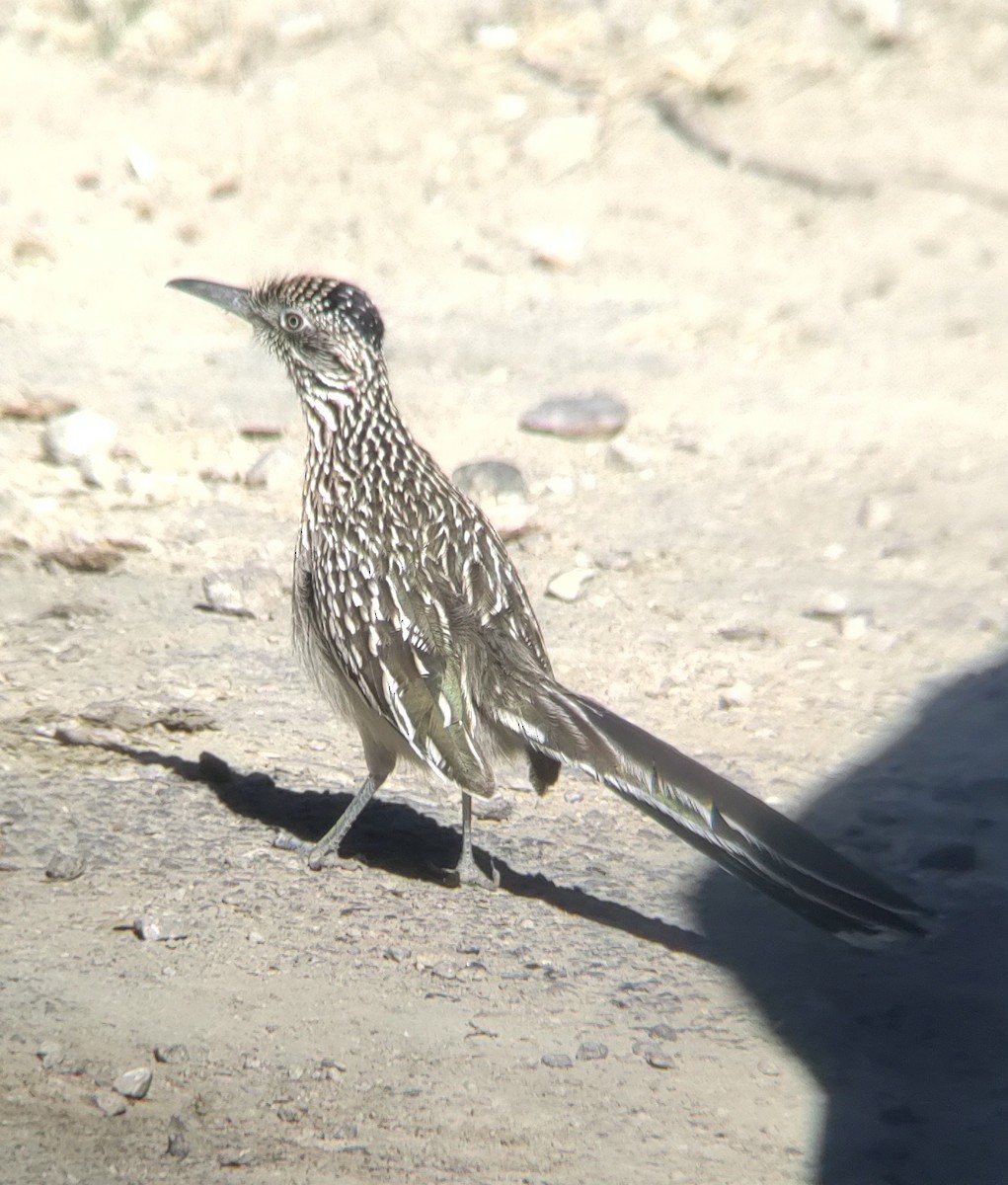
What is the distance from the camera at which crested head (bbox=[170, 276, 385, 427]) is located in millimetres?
5344

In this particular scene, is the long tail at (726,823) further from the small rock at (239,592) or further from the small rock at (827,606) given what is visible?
the small rock at (827,606)

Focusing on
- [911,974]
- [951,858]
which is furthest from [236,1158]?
[951,858]

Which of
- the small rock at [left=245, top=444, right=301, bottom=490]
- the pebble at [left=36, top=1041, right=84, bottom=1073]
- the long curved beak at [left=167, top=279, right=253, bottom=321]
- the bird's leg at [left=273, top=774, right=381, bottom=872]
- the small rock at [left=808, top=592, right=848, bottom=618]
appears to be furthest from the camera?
the small rock at [left=245, top=444, right=301, bottom=490]

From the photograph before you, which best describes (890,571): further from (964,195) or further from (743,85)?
(743,85)

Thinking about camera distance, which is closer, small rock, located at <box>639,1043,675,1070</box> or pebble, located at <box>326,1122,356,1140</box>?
pebble, located at <box>326,1122,356,1140</box>

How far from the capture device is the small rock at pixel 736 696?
20.0 feet

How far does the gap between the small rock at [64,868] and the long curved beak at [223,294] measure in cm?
191

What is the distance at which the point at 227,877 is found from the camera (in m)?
4.76

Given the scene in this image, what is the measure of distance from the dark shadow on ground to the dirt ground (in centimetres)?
2

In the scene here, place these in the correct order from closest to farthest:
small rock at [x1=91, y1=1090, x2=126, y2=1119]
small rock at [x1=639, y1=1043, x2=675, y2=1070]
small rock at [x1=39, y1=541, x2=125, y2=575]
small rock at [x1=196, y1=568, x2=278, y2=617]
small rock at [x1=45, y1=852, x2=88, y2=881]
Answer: small rock at [x1=91, y1=1090, x2=126, y2=1119] → small rock at [x1=639, y1=1043, x2=675, y2=1070] → small rock at [x1=45, y1=852, x2=88, y2=881] → small rock at [x1=196, y1=568, x2=278, y2=617] → small rock at [x1=39, y1=541, x2=125, y2=575]

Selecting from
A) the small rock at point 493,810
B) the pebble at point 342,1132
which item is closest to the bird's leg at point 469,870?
the small rock at point 493,810

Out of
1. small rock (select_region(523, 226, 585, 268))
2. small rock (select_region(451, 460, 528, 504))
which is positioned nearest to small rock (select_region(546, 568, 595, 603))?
small rock (select_region(451, 460, 528, 504))

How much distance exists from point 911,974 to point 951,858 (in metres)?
0.69

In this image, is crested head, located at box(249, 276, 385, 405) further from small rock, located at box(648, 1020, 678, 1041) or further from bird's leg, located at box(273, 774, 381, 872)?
small rock, located at box(648, 1020, 678, 1041)
